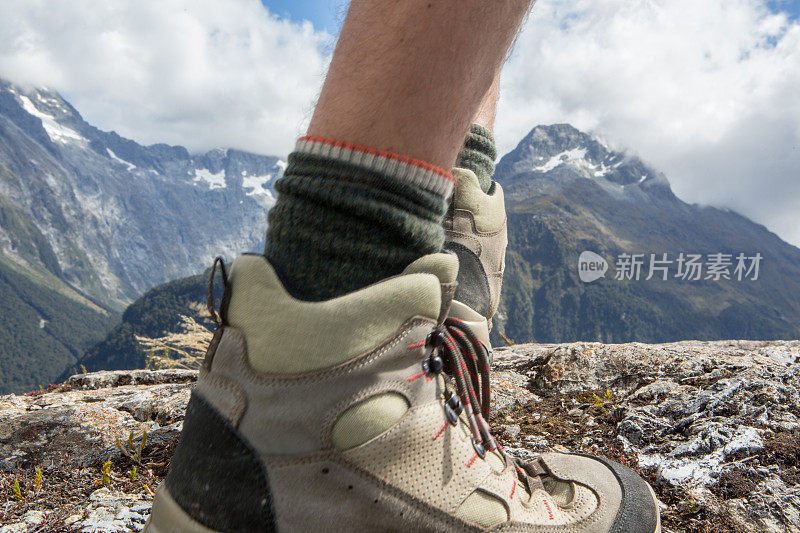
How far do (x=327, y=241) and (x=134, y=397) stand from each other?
2.65 m

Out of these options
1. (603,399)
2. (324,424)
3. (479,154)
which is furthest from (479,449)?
(603,399)

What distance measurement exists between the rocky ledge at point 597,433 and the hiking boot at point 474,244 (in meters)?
0.67

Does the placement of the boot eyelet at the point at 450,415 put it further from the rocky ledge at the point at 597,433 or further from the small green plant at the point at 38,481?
the small green plant at the point at 38,481

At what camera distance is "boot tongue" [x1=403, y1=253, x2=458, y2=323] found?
1.40m

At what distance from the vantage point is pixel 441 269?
4.69 feet

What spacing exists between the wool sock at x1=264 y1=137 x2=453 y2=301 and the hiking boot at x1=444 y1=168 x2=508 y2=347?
3.22 ft

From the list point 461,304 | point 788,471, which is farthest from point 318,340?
point 788,471

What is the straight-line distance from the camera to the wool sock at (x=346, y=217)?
1322 millimetres

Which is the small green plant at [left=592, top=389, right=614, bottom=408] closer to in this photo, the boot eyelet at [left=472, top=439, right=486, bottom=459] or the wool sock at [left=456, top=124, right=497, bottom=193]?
the wool sock at [left=456, top=124, right=497, bottom=193]

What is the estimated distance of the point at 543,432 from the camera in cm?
255

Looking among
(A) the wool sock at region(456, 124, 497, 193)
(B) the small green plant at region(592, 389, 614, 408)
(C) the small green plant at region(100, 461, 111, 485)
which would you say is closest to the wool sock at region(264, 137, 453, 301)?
(A) the wool sock at region(456, 124, 497, 193)

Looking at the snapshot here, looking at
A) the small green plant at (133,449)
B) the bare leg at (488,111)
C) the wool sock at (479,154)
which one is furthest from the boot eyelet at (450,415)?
the bare leg at (488,111)

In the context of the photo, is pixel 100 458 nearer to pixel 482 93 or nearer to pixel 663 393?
pixel 482 93

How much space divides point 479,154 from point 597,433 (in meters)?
1.55
